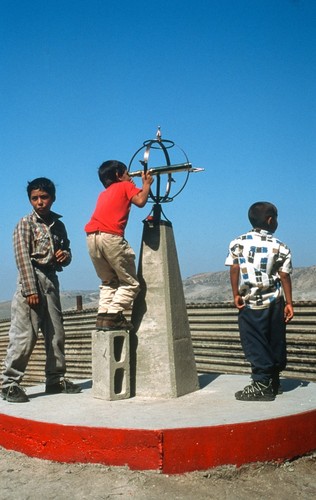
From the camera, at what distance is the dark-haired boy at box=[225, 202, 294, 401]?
12.8 ft

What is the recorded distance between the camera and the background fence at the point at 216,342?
→ 6.28 meters

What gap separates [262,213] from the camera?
4.02m

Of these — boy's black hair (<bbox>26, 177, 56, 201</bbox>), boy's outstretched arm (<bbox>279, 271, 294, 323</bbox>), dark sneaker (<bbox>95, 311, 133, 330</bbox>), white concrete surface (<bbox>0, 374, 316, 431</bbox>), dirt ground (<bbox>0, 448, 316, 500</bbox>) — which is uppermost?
boy's black hair (<bbox>26, 177, 56, 201</bbox>)

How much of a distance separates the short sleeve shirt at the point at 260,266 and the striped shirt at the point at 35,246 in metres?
1.60

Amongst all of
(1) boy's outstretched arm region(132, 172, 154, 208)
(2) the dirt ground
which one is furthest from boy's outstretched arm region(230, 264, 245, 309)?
(2) the dirt ground

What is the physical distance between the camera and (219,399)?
4020 millimetres

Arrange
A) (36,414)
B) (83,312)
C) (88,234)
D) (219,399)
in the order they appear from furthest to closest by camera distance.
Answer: (83,312) < (88,234) < (219,399) < (36,414)

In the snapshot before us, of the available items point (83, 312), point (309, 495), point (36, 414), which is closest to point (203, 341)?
point (83, 312)

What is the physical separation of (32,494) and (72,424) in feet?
1.67

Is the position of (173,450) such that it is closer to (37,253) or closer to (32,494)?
(32,494)

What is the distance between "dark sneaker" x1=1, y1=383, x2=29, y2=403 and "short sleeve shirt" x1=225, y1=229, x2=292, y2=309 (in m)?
1.99

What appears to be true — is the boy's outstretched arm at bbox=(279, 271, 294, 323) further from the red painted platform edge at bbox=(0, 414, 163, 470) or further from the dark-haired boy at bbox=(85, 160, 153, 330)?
the red painted platform edge at bbox=(0, 414, 163, 470)

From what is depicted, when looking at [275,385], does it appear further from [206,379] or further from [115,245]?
[115,245]

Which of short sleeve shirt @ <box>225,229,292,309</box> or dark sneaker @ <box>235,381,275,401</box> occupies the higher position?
short sleeve shirt @ <box>225,229,292,309</box>
